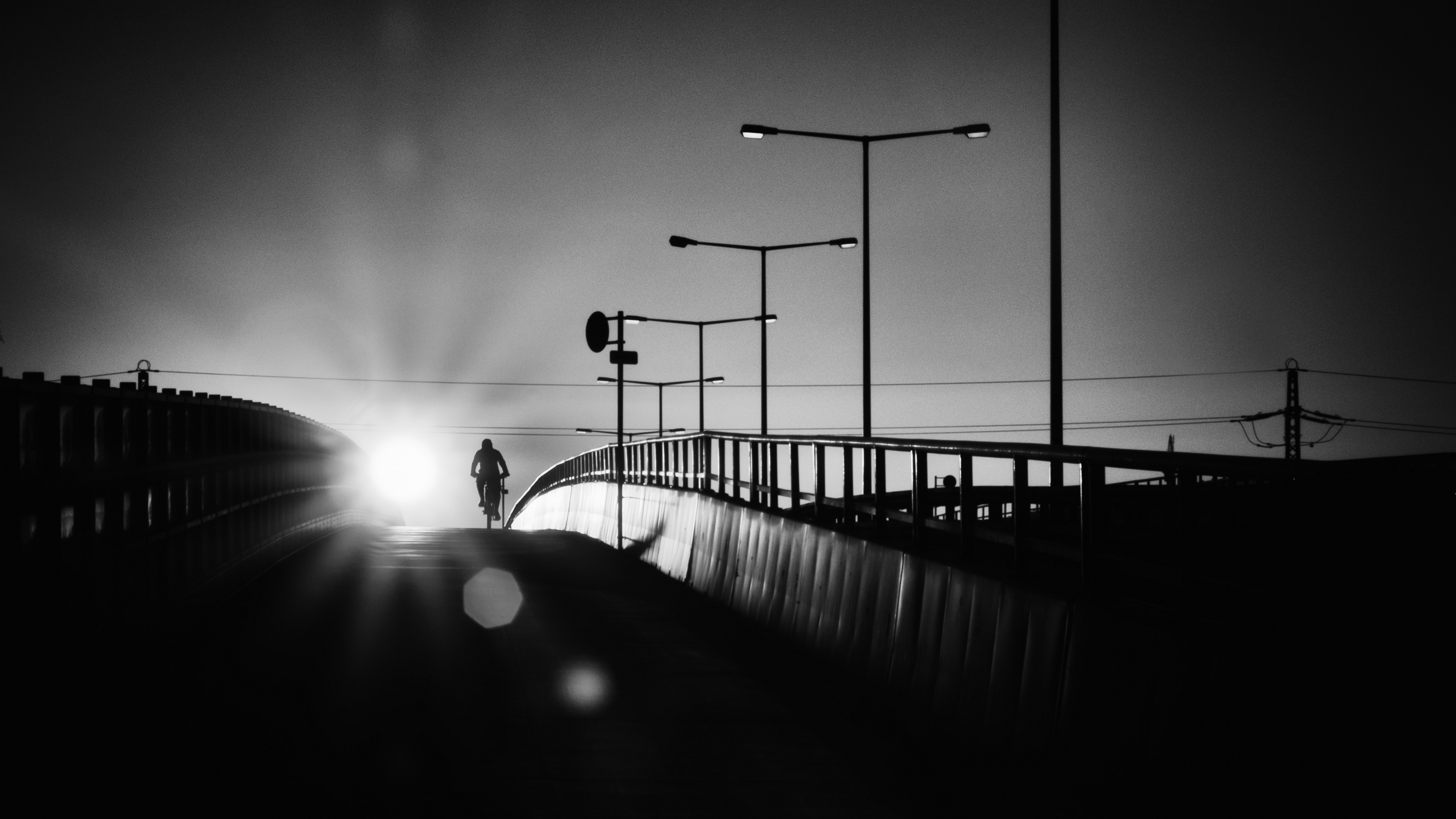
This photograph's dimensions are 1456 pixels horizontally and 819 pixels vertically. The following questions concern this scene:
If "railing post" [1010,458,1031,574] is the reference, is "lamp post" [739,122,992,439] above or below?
above

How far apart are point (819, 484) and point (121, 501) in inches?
227

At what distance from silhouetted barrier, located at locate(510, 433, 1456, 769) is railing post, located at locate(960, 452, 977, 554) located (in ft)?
0.05

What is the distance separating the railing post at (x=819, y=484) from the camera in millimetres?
13305

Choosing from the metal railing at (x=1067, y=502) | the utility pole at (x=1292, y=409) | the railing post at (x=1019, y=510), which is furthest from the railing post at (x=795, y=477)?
the utility pole at (x=1292, y=409)

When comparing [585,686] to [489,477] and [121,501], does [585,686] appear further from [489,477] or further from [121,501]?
[489,477]

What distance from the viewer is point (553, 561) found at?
21609 mm

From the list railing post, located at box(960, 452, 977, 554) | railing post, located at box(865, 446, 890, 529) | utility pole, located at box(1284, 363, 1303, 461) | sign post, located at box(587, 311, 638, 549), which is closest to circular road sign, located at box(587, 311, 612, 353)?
sign post, located at box(587, 311, 638, 549)

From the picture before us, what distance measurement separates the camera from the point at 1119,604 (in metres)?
6.89

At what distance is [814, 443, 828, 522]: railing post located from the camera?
13.3 m

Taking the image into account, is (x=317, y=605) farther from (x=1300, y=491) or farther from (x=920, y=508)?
(x=1300, y=491)

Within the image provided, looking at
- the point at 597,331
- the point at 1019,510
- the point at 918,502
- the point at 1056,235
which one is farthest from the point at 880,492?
the point at 597,331

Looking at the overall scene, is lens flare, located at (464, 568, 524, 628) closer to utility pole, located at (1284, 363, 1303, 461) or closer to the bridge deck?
the bridge deck

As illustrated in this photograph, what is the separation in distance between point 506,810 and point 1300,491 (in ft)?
12.2

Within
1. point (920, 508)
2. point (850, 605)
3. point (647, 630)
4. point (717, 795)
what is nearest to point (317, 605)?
point (647, 630)
